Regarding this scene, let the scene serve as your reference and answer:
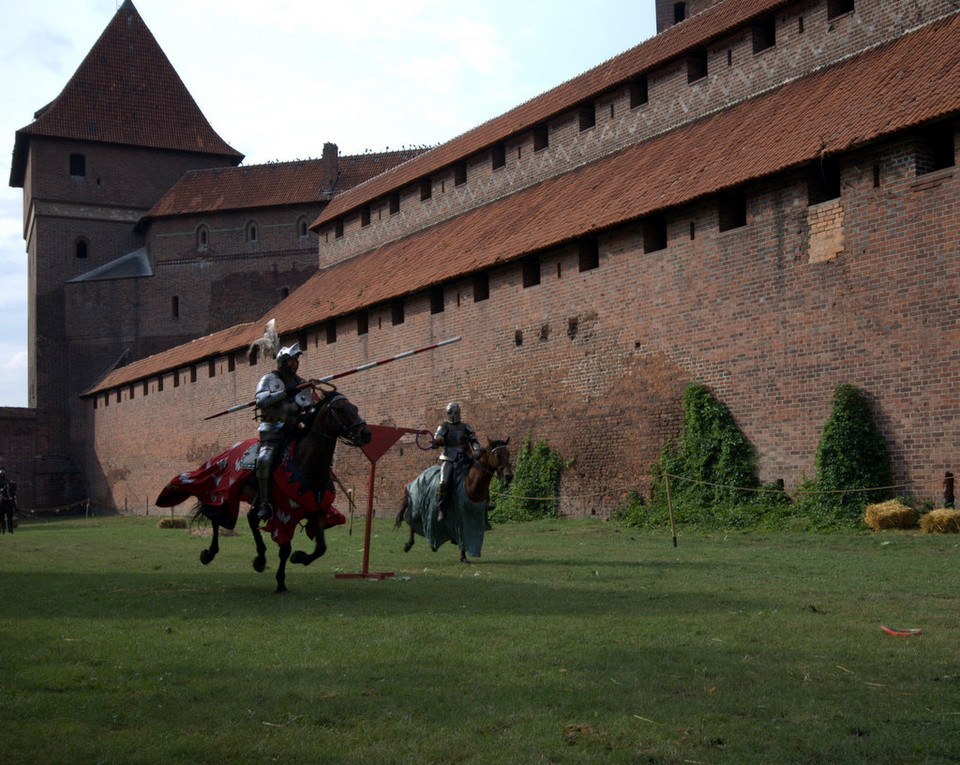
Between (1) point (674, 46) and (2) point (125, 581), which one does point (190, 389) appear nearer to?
(1) point (674, 46)

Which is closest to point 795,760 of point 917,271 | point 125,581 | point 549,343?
point 125,581

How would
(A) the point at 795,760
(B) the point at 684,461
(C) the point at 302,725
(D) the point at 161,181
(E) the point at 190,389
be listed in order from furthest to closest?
(D) the point at 161,181
(E) the point at 190,389
(B) the point at 684,461
(C) the point at 302,725
(A) the point at 795,760

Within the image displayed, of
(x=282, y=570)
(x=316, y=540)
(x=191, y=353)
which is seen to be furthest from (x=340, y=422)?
(x=191, y=353)

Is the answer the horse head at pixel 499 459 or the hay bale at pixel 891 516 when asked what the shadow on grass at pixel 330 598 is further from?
the hay bale at pixel 891 516

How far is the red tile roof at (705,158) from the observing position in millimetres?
16141

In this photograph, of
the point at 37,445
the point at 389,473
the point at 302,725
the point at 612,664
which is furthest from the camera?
the point at 37,445

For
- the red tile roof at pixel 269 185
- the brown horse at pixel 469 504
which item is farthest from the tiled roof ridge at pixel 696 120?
the red tile roof at pixel 269 185

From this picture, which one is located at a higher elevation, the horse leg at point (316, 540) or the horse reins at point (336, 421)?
the horse reins at point (336, 421)

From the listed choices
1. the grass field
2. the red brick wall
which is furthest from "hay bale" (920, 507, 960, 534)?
the red brick wall

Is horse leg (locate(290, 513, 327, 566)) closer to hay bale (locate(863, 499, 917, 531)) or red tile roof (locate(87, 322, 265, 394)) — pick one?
hay bale (locate(863, 499, 917, 531))

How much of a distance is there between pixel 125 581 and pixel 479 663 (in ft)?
20.0

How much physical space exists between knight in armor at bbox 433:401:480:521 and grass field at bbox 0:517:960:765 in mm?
2625

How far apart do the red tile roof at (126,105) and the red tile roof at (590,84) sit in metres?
22.8

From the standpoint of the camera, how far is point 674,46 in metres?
24.0
